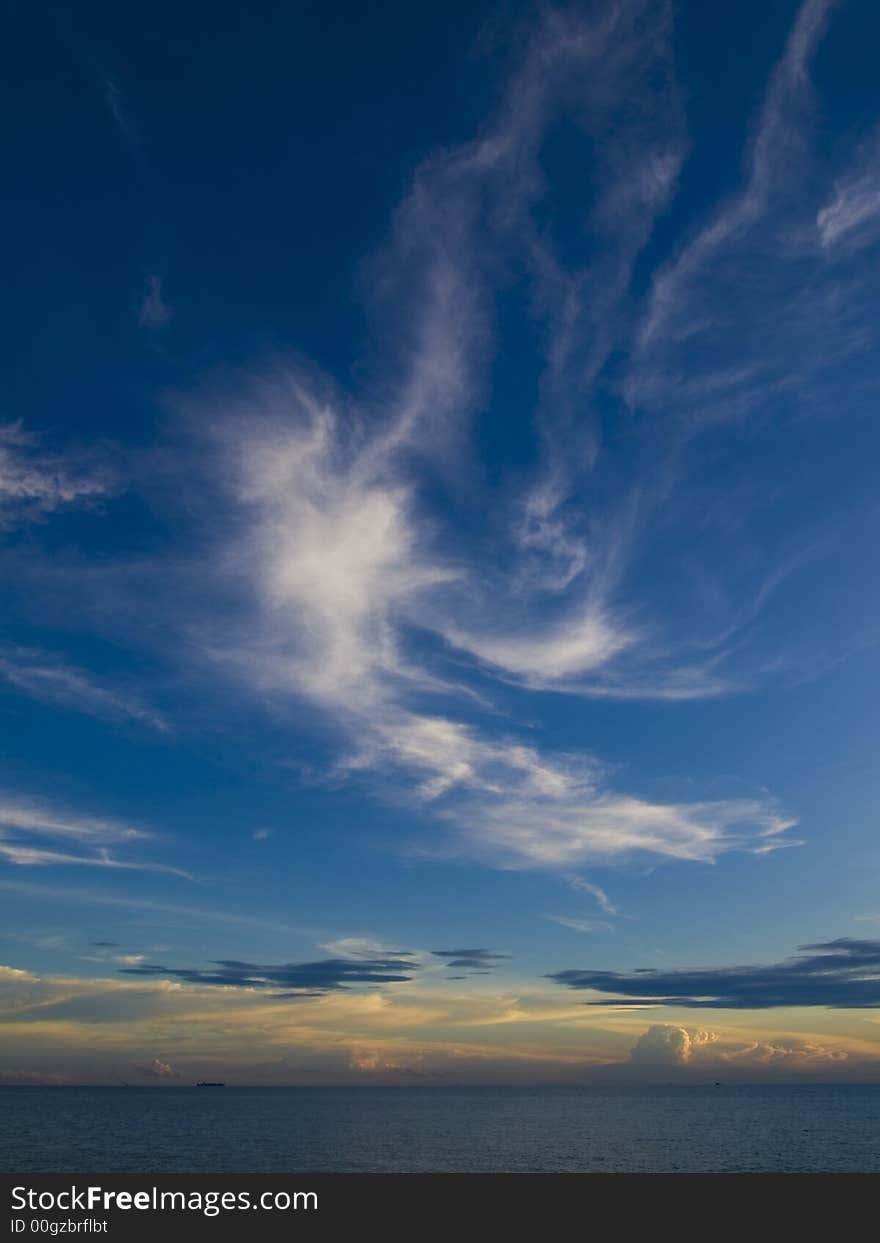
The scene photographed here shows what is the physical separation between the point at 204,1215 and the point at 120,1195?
4363 millimetres

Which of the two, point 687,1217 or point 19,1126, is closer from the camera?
point 687,1217

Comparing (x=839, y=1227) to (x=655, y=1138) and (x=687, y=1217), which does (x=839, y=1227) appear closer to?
(x=687, y=1217)

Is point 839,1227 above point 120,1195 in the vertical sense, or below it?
below

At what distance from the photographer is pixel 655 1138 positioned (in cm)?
15475

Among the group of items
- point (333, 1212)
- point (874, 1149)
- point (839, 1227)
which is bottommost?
point (874, 1149)

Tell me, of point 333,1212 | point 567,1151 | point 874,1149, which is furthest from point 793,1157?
point 333,1212

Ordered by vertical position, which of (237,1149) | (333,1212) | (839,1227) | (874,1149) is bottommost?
(874,1149)

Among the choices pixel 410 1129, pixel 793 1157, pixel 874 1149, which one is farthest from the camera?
pixel 410 1129

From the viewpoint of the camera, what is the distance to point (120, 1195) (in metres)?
36.5

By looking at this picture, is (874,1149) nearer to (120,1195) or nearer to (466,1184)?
(466,1184)

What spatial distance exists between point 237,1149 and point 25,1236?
123 meters

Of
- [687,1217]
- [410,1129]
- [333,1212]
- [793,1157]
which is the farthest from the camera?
[410,1129]

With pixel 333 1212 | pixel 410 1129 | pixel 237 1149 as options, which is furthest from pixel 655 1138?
pixel 333 1212

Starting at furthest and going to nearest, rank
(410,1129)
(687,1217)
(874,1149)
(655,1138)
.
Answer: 1. (410,1129)
2. (655,1138)
3. (874,1149)
4. (687,1217)
